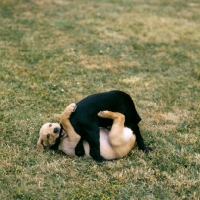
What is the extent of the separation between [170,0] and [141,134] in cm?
942

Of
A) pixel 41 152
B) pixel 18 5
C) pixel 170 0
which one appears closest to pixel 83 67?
pixel 41 152

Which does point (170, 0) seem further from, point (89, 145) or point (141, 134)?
point (89, 145)

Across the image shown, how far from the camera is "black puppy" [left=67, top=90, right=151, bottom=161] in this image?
4195 millimetres

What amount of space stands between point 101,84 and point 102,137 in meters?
2.50

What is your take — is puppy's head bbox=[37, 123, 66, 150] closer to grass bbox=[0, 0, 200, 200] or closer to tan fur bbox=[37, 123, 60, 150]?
tan fur bbox=[37, 123, 60, 150]

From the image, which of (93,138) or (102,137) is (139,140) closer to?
(102,137)

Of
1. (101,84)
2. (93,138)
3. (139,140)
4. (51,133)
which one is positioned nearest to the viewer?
A: (93,138)

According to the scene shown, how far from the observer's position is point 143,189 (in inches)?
153

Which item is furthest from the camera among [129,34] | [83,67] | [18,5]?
[18,5]

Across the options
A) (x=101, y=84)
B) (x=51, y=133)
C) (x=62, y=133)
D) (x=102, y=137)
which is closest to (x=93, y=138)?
(x=102, y=137)

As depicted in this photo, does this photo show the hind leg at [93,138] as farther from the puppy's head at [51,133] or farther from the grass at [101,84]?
the puppy's head at [51,133]

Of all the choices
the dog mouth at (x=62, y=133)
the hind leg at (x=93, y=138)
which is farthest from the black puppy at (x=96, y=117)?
the dog mouth at (x=62, y=133)

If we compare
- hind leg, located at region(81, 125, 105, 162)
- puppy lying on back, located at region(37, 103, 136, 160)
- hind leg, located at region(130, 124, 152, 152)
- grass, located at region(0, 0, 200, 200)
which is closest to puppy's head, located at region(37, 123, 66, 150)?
puppy lying on back, located at region(37, 103, 136, 160)

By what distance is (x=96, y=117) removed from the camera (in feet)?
14.1
